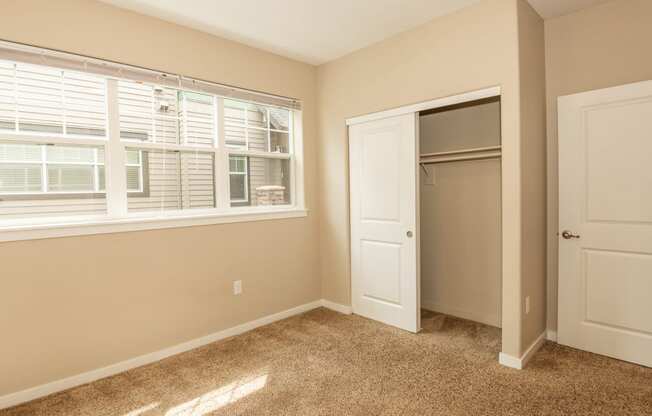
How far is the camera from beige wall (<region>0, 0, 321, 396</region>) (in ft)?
7.64

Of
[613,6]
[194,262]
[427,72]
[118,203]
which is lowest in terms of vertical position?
[194,262]

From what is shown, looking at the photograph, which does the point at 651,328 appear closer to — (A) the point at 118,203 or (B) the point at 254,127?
(B) the point at 254,127

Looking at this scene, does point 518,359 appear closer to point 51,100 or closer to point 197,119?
point 197,119

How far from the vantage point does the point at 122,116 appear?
110 inches

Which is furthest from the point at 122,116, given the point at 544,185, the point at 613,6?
the point at 613,6

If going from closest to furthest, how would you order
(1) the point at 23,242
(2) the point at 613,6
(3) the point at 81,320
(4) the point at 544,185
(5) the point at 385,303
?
(1) the point at 23,242 → (3) the point at 81,320 → (2) the point at 613,6 → (4) the point at 544,185 → (5) the point at 385,303

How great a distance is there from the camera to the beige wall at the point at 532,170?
2650mm

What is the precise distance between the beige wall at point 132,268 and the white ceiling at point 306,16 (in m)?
0.16

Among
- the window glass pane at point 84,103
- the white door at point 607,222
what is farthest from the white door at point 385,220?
the window glass pane at point 84,103

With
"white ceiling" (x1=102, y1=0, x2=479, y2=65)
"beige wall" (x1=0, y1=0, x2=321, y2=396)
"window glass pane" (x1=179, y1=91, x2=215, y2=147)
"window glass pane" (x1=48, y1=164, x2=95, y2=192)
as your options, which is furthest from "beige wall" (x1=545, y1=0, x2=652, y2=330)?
"window glass pane" (x1=48, y1=164, x2=95, y2=192)

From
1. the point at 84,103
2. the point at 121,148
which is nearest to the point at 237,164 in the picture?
the point at 121,148

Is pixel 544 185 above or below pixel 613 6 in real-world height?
below

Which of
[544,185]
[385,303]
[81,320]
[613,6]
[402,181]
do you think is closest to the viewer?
[81,320]

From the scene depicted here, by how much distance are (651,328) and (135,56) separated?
4.18 m
